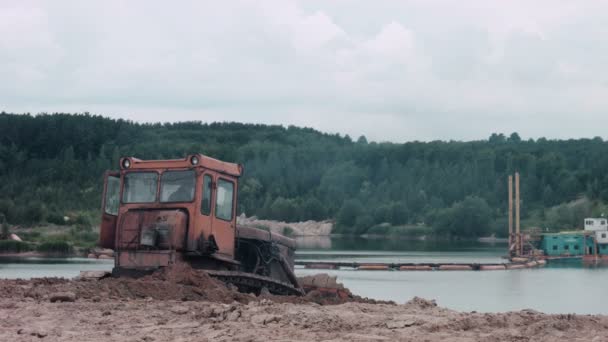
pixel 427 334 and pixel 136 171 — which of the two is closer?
pixel 427 334

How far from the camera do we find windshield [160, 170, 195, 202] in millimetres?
15555

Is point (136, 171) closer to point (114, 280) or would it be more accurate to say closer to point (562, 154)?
point (114, 280)

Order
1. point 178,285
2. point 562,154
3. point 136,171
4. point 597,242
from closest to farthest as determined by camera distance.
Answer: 1. point 178,285
2. point 136,171
3. point 597,242
4. point 562,154

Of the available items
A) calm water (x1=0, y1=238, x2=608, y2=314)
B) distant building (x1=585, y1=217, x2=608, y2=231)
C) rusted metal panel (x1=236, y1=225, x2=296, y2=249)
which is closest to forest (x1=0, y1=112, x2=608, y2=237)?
distant building (x1=585, y1=217, x2=608, y2=231)

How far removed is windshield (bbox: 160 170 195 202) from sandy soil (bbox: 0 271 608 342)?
2.05 metres

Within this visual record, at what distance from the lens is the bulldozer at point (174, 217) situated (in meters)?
15.4

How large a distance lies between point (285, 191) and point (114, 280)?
367ft

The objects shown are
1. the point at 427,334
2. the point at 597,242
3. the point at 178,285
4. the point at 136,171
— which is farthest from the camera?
the point at 597,242

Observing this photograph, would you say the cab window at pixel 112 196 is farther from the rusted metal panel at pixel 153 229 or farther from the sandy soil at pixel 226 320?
the sandy soil at pixel 226 320

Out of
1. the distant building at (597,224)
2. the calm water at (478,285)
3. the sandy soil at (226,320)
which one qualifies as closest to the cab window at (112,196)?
the sandy soil at (226,320)

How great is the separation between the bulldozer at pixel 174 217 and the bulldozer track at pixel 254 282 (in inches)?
0.6

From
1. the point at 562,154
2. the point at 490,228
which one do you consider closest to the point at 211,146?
the point at 490,228

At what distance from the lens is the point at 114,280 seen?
14.3 metres

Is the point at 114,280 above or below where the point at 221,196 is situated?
below
